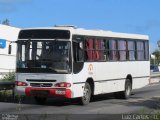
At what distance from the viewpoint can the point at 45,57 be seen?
20.1 meters

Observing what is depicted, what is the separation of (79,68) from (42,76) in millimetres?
1476

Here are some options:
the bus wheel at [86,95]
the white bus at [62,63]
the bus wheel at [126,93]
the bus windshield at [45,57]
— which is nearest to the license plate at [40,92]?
the white bus at [62,63]

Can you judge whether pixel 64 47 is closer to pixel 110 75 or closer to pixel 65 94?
pixel 65 94

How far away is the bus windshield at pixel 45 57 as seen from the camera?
19969 mm

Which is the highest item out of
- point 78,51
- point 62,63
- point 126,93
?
point 78,51

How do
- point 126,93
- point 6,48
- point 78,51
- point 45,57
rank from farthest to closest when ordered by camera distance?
point 6,48 < point 126,93 < point 78,51 < point 45,57

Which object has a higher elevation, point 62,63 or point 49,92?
point 62,63

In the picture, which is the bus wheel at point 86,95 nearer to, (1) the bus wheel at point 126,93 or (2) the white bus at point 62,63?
(2) the white bus at point 62,63

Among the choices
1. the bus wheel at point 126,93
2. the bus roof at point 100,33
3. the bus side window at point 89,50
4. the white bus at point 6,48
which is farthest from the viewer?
the white bus at point 6,48

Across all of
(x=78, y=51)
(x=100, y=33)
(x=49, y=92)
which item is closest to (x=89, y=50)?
(x=78, y=51)

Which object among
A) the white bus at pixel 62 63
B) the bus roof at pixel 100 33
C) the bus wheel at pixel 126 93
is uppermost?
the bus roof at pixel 100 33

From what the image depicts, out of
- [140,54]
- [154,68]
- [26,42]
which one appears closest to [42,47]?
[26,42]

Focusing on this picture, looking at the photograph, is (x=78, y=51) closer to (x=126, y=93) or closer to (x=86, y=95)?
(x=86, y=95)

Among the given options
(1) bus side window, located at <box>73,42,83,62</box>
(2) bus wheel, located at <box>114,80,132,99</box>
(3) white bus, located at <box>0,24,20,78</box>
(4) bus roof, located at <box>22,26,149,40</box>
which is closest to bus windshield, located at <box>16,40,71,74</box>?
(1) bus side window, located at <box>73,42,83,62</box>
